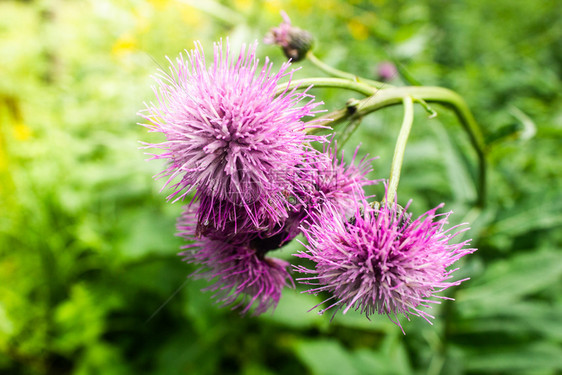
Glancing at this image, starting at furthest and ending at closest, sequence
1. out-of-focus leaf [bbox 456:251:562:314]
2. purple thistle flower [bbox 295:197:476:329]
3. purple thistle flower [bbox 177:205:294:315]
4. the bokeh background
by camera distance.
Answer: the bokeh background → out-of-focus leaf [bbox 456:251:562:314] → purple thistle flower [bbox 177:205:294:315] → purple thistle flower [bbox 295:197:476:329]

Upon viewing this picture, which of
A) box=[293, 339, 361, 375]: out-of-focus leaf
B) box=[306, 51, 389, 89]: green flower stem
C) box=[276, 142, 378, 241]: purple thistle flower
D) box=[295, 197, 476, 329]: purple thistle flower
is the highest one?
box=[306, 51, 389, 89]: green flower stem

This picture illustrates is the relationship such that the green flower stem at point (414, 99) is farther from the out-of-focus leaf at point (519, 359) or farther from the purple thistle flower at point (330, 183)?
the out-of-focus leaf at point (519, 359)

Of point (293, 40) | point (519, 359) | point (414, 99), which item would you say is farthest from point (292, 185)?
point (519, 359)

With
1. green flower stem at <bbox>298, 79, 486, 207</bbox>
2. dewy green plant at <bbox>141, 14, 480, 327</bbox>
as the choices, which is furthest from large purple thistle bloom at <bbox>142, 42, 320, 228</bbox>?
green flower stem at <bbox>298, 79, 486, 207</bbox>

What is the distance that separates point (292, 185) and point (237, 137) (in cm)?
21

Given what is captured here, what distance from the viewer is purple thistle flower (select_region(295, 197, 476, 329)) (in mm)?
997

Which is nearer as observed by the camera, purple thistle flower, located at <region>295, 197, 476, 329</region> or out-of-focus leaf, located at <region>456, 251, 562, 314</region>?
purple thistle flower, located at <region>295, 197, 476, 329</region>

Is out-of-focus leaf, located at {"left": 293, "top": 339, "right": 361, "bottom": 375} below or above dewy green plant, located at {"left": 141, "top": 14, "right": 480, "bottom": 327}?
below

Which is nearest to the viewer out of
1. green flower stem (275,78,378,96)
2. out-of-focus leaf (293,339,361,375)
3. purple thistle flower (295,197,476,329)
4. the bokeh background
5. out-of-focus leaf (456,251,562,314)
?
purple thistle flower (295,197,476,329)

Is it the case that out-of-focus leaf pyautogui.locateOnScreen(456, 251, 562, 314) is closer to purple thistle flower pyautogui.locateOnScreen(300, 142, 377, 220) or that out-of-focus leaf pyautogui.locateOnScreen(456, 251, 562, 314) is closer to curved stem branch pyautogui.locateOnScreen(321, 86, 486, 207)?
curved stem branch pyautogui.locateOnScreen(321, 86, 486, 207)

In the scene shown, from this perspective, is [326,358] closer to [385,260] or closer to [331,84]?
[385,260]

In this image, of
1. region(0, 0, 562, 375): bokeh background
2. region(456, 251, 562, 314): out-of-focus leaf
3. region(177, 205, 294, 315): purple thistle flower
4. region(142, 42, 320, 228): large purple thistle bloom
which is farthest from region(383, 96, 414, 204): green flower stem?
region(456, 251, 562, 314): out-of-focus leaf

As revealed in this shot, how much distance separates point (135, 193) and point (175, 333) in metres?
1.31

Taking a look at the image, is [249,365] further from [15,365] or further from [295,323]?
[15,365]
